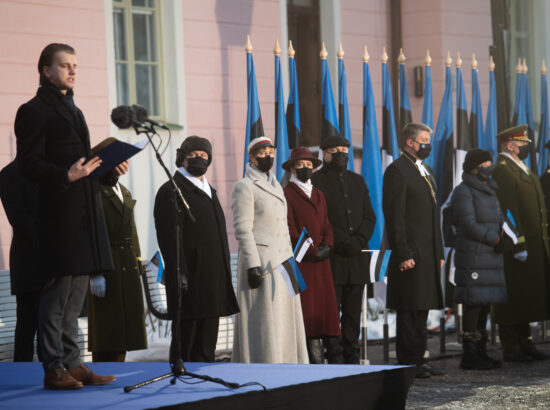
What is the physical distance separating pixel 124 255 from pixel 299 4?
725 centimetres

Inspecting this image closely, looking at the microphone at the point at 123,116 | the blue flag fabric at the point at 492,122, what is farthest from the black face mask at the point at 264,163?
the blue flag fabric at the point at 492,122

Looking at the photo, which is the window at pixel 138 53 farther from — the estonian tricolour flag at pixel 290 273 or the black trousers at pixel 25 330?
the estonian tricolour flag at pixel 290 273

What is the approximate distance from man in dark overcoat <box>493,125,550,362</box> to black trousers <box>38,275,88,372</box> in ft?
17.7

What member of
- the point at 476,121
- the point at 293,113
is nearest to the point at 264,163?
the point at 293,113

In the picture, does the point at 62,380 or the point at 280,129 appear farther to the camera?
the point at 280,129

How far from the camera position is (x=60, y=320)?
6137 millimetres

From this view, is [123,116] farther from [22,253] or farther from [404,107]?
[404,107]

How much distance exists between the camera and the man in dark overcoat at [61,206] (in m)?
6.10

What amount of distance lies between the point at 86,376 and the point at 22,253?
2580 mm

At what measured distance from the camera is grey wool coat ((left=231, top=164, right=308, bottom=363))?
866 centimetres

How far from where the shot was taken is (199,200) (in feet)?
27.2

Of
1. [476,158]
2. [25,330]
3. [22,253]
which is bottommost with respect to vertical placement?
[25,330]

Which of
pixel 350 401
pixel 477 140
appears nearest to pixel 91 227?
pixel 350 401

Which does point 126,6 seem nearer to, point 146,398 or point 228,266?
point 228,266
